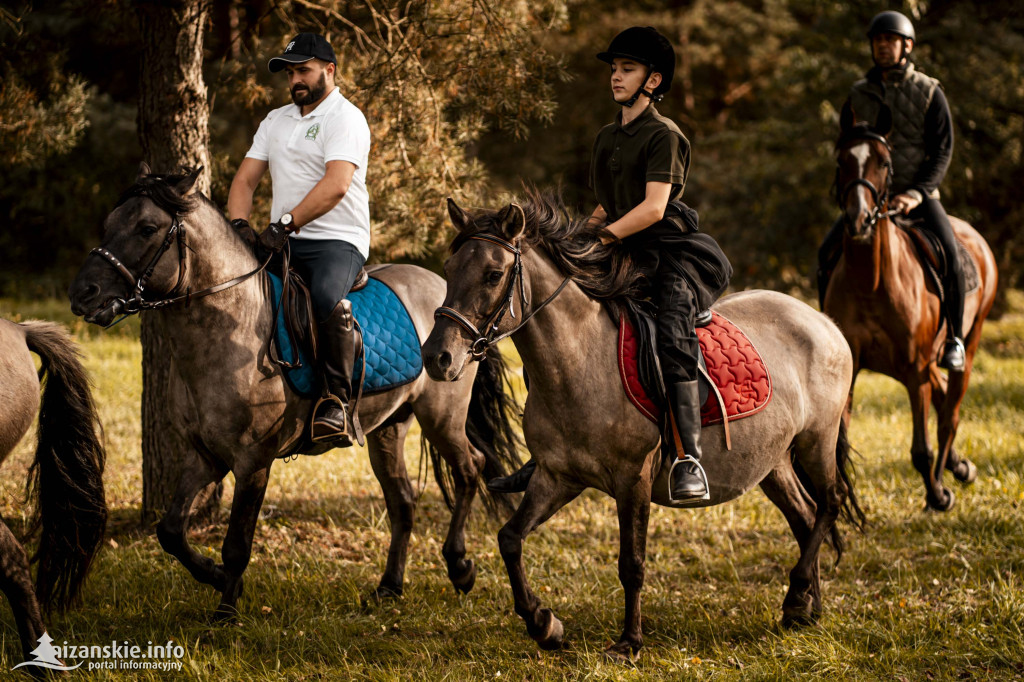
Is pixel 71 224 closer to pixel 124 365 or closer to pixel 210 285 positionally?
pixel 124 365

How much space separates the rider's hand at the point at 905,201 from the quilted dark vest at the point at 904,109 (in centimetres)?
21

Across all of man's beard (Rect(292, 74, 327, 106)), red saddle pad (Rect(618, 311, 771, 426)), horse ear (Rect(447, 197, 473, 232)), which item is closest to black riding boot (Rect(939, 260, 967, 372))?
red saddle pad (Rect(618, 311, 771, 426))

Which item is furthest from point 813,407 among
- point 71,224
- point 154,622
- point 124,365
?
point 71,224

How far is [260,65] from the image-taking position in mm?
13078

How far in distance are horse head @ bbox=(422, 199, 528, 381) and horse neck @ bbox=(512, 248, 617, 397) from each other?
163 millimetres

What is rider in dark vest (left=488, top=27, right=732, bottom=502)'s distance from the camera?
4.23 m

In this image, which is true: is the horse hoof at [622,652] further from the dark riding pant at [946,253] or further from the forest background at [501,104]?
the dark riding pant at [946,253]

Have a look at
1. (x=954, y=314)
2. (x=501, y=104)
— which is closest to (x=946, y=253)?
(x=954, y=314)

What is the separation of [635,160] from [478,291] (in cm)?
111

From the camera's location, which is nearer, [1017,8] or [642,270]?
[642,270]

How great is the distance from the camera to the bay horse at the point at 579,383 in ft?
12.8

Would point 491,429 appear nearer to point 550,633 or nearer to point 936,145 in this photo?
point 550,633

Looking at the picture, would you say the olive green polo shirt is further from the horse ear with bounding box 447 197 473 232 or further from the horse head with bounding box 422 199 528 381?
the horse ear with bounding box 447 197 473 232

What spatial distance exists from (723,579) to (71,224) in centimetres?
1545
